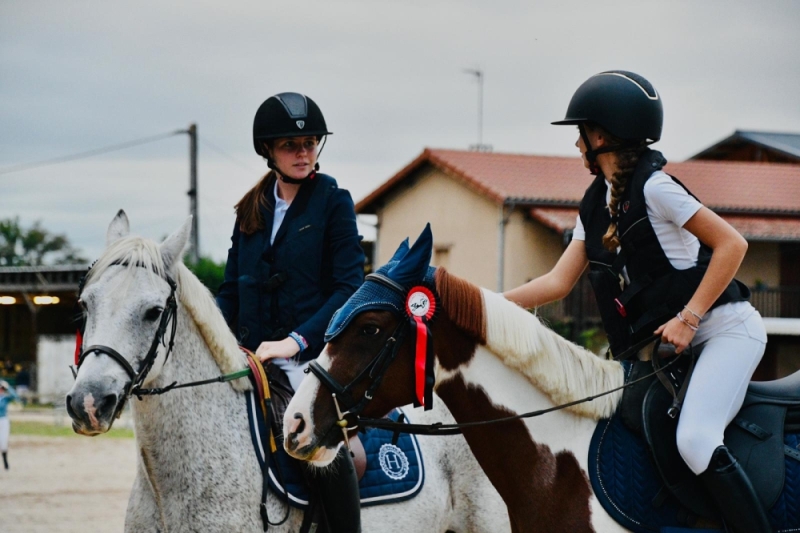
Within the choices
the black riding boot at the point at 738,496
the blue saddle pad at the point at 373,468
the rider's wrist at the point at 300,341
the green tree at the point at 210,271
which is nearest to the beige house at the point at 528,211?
the green tree at the point at 210,271

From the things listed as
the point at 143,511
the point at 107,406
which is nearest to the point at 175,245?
the point at 107,406

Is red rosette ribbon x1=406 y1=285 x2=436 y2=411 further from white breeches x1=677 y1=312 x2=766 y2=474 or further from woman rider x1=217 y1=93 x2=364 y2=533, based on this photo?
woman rider x1=217 y1=93 x2=364 y2=533

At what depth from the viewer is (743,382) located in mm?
3154

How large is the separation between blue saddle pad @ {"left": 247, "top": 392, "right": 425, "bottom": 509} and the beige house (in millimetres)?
18352

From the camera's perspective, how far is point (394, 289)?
3139 mm

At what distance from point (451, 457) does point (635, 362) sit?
177 centimetres

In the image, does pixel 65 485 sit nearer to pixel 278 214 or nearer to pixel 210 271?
pixel 278 214

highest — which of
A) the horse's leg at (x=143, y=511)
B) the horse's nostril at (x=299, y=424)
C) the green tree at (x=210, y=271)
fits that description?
the horse's nostril at (x=299, y=424)

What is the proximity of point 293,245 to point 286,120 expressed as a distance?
64 cm

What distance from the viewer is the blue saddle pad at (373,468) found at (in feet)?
13.0

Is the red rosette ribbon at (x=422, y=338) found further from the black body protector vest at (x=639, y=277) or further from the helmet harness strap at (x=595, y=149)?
the helmet harness strap at (x=595, y=149)

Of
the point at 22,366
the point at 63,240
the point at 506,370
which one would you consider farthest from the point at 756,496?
the point at 63,240

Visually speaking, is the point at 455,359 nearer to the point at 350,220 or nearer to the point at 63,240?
the point at 350,220

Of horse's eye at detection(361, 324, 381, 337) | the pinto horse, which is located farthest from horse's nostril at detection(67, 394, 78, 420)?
horse's eye at detection(361, 324, 381, 337)
